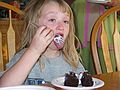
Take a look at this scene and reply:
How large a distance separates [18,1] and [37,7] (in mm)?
1635

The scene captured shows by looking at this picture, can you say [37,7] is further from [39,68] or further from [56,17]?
[39,68]

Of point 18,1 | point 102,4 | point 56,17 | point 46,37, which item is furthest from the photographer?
point 18,1

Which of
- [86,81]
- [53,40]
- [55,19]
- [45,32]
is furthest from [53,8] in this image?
[86,81]

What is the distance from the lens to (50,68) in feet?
4.08

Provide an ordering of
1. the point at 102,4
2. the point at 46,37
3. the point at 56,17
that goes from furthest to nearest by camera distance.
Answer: the point at 102,4
the point at 56,17
the point at 46,37

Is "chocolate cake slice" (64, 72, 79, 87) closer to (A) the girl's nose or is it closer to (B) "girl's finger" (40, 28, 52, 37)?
(B) "girl's finger" (40, 28, 52, 37)

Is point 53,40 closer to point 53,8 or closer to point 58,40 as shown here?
point 58,40

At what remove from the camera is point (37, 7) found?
1.26 metres

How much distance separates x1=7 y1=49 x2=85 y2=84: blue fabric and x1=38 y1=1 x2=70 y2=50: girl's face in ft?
0.23

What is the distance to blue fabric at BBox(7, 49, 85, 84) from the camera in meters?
1.19

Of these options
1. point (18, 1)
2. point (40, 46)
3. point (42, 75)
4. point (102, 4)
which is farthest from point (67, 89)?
point (18, 1)

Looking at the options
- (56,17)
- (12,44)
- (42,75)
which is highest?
(56,17)

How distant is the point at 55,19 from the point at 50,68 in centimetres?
20

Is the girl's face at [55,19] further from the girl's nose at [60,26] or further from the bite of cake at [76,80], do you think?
the bite of cake at [76,80]
